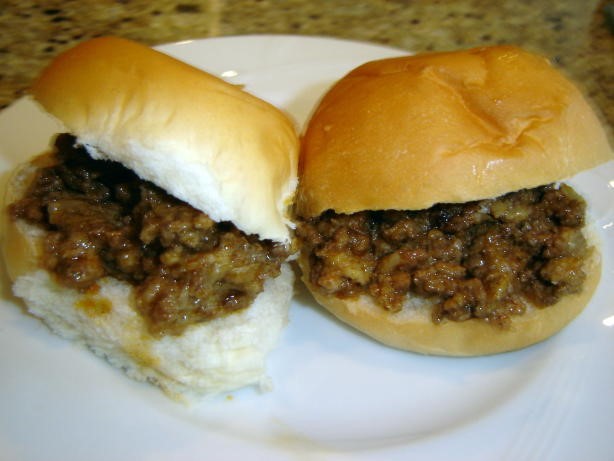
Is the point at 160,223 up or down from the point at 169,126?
down

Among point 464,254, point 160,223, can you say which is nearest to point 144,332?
point 160,223

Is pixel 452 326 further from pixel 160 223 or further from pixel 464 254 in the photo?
pixel 160 223

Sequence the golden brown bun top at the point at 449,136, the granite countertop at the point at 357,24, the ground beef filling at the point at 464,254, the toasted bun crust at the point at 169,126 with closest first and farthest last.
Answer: the toasted bun crust at the point at 169,126, the golden brown bun top at the point at 449,136, the ground beef filling at the point at 464,254, the granite countertop at the point at 357,24

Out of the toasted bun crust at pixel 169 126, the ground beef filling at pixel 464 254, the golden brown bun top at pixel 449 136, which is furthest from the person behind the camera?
the ground beef filling at pixel 464 254

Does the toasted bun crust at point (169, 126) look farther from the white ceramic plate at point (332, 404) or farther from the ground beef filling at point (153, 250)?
the white ceramic plate at point (332, 404)

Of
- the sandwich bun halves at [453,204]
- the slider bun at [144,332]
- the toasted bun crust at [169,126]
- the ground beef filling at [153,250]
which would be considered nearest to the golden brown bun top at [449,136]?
the sandwich bun halves at [453,204]

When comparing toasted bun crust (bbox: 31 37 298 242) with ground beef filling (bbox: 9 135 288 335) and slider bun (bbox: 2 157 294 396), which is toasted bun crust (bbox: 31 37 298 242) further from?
slider bun (bbox: 2 157 294 396)

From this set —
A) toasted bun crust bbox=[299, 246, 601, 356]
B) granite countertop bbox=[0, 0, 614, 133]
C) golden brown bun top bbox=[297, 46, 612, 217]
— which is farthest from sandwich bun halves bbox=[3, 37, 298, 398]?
granite countertop bbox=[0, 0, 614, 133]
